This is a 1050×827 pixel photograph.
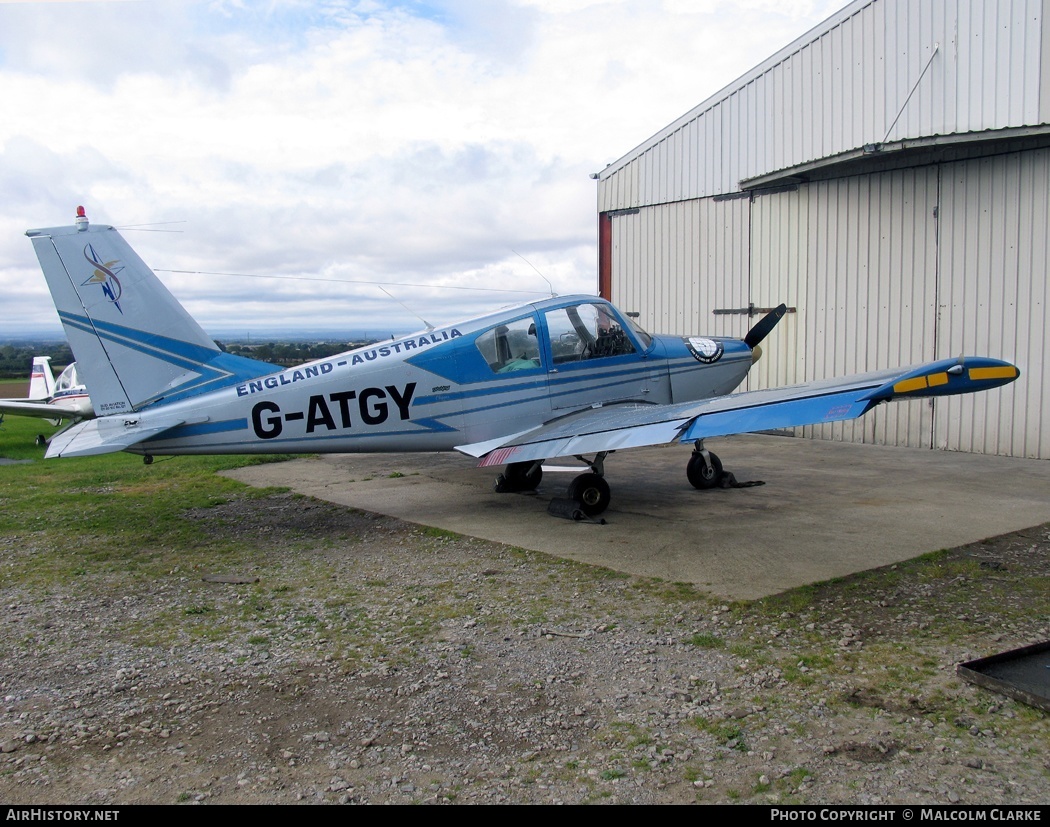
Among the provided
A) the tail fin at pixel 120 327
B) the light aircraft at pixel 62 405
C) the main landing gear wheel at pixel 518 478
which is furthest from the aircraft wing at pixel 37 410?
the main landing gear wheel at pixel 518 478

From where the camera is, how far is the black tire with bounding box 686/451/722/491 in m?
10.3

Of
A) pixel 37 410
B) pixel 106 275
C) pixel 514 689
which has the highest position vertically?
pixel 106 275

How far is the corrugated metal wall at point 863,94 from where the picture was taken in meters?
11.6

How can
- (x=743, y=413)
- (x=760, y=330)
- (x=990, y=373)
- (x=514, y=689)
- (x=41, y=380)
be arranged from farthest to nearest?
(x=41, y=380) → (x=760, y=330) → (x=743, y=413) → (x=990, y=373) → (x=514, y=689)

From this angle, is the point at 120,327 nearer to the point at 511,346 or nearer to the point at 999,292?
the point at 511,346

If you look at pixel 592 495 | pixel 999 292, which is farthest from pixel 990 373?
pixel 999 292

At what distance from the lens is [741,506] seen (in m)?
9.24

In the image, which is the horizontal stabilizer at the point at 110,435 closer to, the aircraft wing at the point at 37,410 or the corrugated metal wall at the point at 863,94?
the corrugated metal wall at the point at 863,94

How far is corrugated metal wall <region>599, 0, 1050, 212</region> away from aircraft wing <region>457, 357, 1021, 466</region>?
7002 mm

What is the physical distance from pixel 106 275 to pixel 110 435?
1.63 meters

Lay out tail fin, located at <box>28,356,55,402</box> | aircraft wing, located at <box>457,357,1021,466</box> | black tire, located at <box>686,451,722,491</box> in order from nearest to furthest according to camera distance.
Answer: aircraft wing, located at <box>457,357,1021,466</box> → black tire, located at <box>686,451,722,491</box> → tail fin, located at <box>28,356,55,402</box>

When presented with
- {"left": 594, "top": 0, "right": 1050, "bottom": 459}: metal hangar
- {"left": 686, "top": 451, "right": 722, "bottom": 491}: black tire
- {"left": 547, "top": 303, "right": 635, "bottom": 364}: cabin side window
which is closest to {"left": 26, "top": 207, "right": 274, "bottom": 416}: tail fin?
{"left": 547, "top": 303, "right": 635, "bottom": 364}: cabin side window

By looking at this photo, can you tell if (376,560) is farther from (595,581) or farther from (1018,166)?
(1018,166)

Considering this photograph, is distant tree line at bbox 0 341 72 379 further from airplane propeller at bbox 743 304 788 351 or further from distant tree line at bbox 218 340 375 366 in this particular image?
airplane propeller at bbox 743 304 788 351
